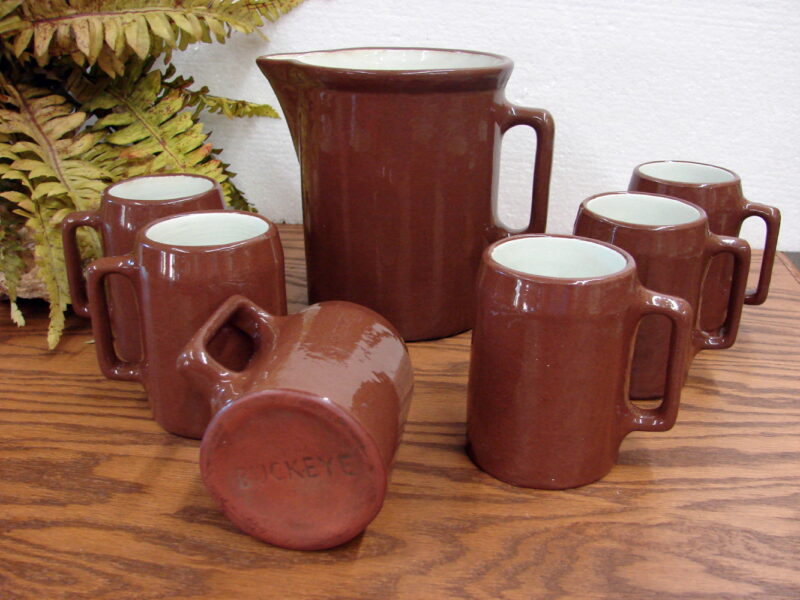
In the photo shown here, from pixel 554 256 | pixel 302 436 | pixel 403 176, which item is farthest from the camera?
pixel 403 176

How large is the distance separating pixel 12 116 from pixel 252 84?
300mm

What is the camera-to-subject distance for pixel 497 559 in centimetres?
43

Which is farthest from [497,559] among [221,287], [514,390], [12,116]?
[12,116]

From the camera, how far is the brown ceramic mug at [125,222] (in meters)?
0.60

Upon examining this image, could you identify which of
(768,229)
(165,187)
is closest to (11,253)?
(165,187)

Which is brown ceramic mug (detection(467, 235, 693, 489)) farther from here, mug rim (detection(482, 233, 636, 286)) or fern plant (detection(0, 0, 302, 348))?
fern plant (detection(0, 0, 302, 348))

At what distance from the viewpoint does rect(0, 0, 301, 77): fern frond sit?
744 mm

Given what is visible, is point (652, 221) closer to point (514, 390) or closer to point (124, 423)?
point (514, 390)

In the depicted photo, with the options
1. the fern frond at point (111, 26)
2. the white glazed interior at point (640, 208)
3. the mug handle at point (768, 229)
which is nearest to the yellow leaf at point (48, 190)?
the fern frond at point (111, 26)

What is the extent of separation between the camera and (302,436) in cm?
41

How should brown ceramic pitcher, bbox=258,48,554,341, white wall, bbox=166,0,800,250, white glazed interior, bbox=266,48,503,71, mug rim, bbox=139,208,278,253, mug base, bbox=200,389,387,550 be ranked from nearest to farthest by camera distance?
mug base, bbox=200,389,387,550 → mug rim, bbox=139,208,278,253 → brown ceramic pitcher, bbox=258,48,554,341 → white glazed interior, bbox=266,48,503,71 → white wall, bbox=166,0,800,250

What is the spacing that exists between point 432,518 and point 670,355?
0.61 ft

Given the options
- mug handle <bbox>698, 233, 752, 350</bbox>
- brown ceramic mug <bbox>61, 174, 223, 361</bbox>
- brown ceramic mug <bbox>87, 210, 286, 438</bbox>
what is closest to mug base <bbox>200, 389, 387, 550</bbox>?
brown ceramic mug <bbox>87, 210, 286, 438</bbox>

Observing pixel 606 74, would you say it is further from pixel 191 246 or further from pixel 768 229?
pixel 191 246
